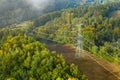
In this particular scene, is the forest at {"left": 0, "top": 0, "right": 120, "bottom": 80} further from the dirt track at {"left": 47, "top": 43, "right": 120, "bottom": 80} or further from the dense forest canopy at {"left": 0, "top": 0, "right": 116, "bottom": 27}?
the dirt track at {"left": 47, "top": 43, "right": 120, "bottom": 80}

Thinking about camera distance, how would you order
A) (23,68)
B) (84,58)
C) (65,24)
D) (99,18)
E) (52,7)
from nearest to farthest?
(23,68) → (84,58) → (99,18) → (65,24) → (52,7)

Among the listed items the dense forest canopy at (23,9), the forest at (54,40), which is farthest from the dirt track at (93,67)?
the dense forest canopy at (23,9)

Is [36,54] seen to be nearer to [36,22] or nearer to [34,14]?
[36,22]

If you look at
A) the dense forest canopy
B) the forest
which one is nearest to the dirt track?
the forest

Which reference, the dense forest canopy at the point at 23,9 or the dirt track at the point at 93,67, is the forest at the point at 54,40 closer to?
the dense forest canopy at the point at 23,9

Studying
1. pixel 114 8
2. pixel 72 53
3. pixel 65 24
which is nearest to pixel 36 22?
pixel 65 24

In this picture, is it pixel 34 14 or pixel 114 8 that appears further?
pixel 34 14

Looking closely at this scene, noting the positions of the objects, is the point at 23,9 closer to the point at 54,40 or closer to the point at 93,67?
the point at 54,40

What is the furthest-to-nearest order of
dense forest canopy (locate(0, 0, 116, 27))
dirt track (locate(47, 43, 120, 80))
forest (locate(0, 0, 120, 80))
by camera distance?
dense forest canopy (locate(0, 0, 116, 27)) < dirt track (locate(47, 43, 120, 80)) < forest (locate(0, 0, 120, 80))
